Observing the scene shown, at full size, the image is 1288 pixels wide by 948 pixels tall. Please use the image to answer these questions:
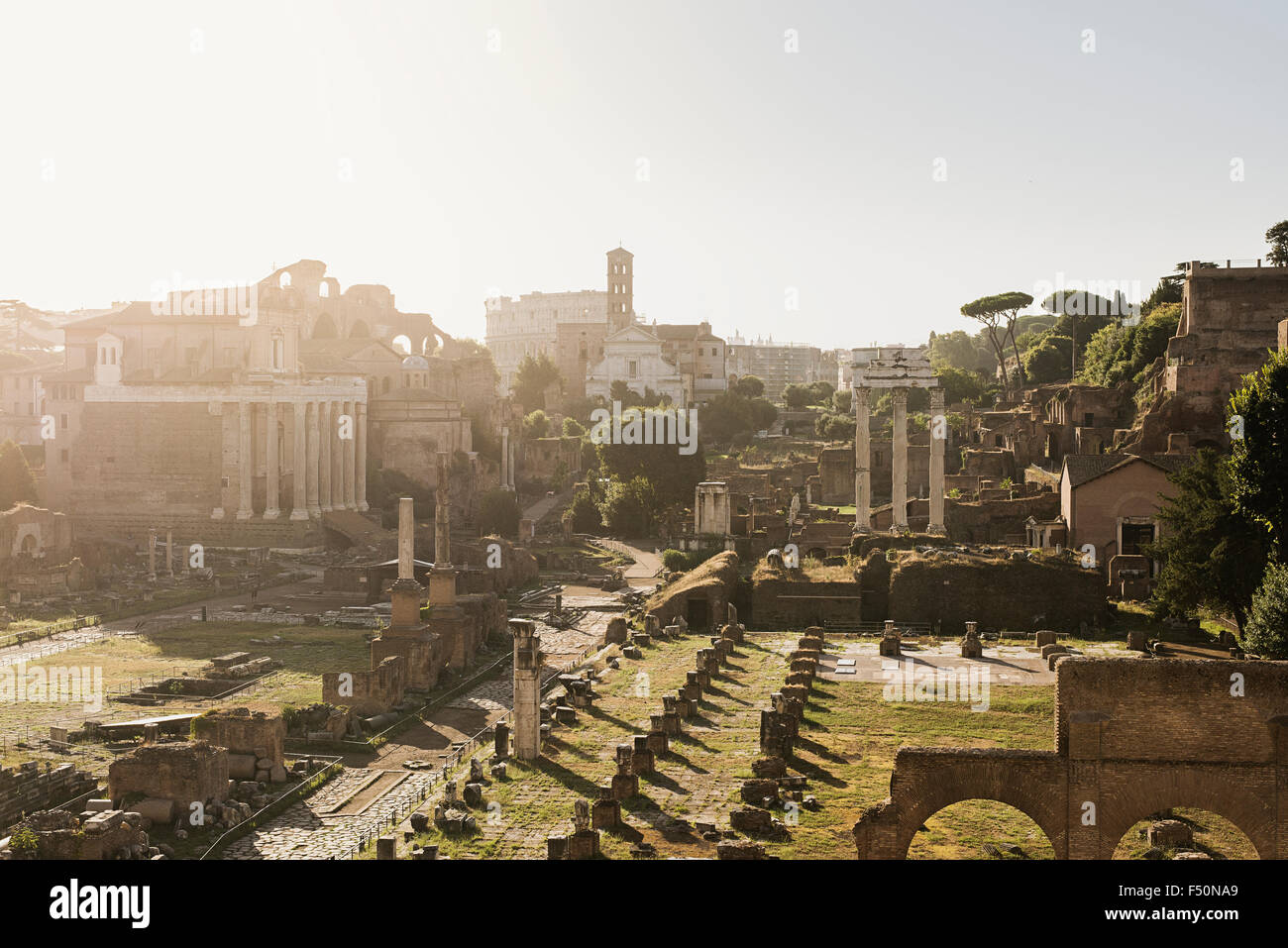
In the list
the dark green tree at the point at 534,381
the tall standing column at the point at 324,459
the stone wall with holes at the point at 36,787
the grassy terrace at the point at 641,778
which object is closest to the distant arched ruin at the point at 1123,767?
the grassy terrace at the point at 641,778

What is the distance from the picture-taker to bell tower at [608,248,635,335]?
4277 inches

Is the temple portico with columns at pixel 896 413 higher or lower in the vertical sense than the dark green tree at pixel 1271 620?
higher

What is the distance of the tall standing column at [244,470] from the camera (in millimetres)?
56812

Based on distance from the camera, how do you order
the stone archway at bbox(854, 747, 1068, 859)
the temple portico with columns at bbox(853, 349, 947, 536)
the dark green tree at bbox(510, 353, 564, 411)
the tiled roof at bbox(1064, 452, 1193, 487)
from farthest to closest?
the dark green tree at bbox(510, 353, 564, 411)
the temple portico with columns at bbox(853, 349, 947, 536)
the tiled roof at bbox(1064, 452, 1193, 487)
the stone archway at bbox(854, 747, 1068, 859)

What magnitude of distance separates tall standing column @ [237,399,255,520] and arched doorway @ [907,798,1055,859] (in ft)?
142

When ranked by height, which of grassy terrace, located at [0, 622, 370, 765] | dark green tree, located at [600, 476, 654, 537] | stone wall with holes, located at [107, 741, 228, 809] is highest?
dark green tree, located at [600, 476, 654, 537]

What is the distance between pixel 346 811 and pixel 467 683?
11214 mm

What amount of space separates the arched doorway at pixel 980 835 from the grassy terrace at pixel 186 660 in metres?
15.2

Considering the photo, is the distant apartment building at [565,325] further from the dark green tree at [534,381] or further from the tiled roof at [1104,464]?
the tiled roof at [1104,464]

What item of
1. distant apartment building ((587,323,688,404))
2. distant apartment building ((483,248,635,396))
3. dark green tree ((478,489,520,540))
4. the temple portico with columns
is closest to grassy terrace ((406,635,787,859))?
the temple portico with columns

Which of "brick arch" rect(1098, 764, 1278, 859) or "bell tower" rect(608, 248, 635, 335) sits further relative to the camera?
"bell tower" rect(608, 248, 635, 335)

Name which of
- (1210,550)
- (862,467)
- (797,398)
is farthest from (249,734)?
(797,398)

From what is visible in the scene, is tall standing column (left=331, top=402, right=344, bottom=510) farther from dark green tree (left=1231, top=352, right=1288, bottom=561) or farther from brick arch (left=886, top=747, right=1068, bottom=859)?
brick arch (left=886, top=747, right=1068, bottom=859)

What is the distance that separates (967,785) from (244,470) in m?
46.5
